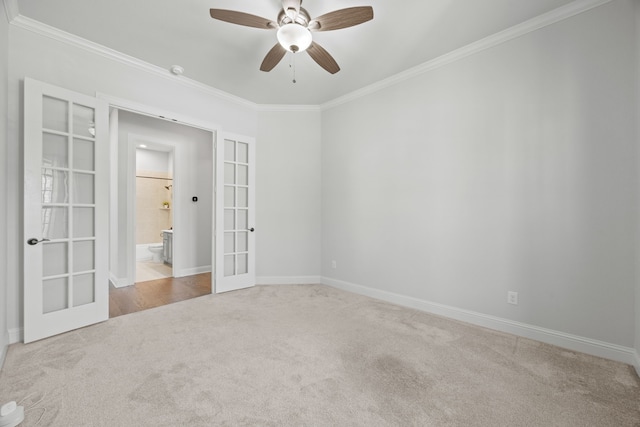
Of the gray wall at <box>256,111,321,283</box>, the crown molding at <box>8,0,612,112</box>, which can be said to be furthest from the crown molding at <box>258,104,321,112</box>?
the crown molding at <box>8,0,612,112</box>

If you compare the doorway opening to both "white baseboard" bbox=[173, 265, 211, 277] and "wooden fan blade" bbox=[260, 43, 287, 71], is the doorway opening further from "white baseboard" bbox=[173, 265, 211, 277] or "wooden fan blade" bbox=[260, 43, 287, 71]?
"wooden fan blade" bbox=[260, 43, 287, 71]

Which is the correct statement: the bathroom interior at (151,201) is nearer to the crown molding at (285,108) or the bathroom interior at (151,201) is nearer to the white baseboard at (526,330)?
the crown molding at (285,108)

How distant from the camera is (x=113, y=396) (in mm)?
1669

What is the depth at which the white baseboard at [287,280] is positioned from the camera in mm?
4305

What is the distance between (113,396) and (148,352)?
54cm

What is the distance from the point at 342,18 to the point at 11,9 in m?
2.73

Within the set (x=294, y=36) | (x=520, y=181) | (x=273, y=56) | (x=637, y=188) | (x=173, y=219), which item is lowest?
(x=173, y=219)

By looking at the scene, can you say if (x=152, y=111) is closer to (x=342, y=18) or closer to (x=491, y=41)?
(x=342, y=18)

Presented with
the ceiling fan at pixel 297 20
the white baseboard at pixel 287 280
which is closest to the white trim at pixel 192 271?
the white baseboard at pixel 287 280

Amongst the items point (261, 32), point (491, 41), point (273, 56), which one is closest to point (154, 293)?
point (273, 56)

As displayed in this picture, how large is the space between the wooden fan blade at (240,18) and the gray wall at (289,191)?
2213mm

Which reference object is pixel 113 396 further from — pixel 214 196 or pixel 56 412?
pixel 214 196

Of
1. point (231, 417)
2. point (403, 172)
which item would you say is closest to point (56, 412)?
point (231, 417)

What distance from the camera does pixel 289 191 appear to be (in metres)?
4.38
